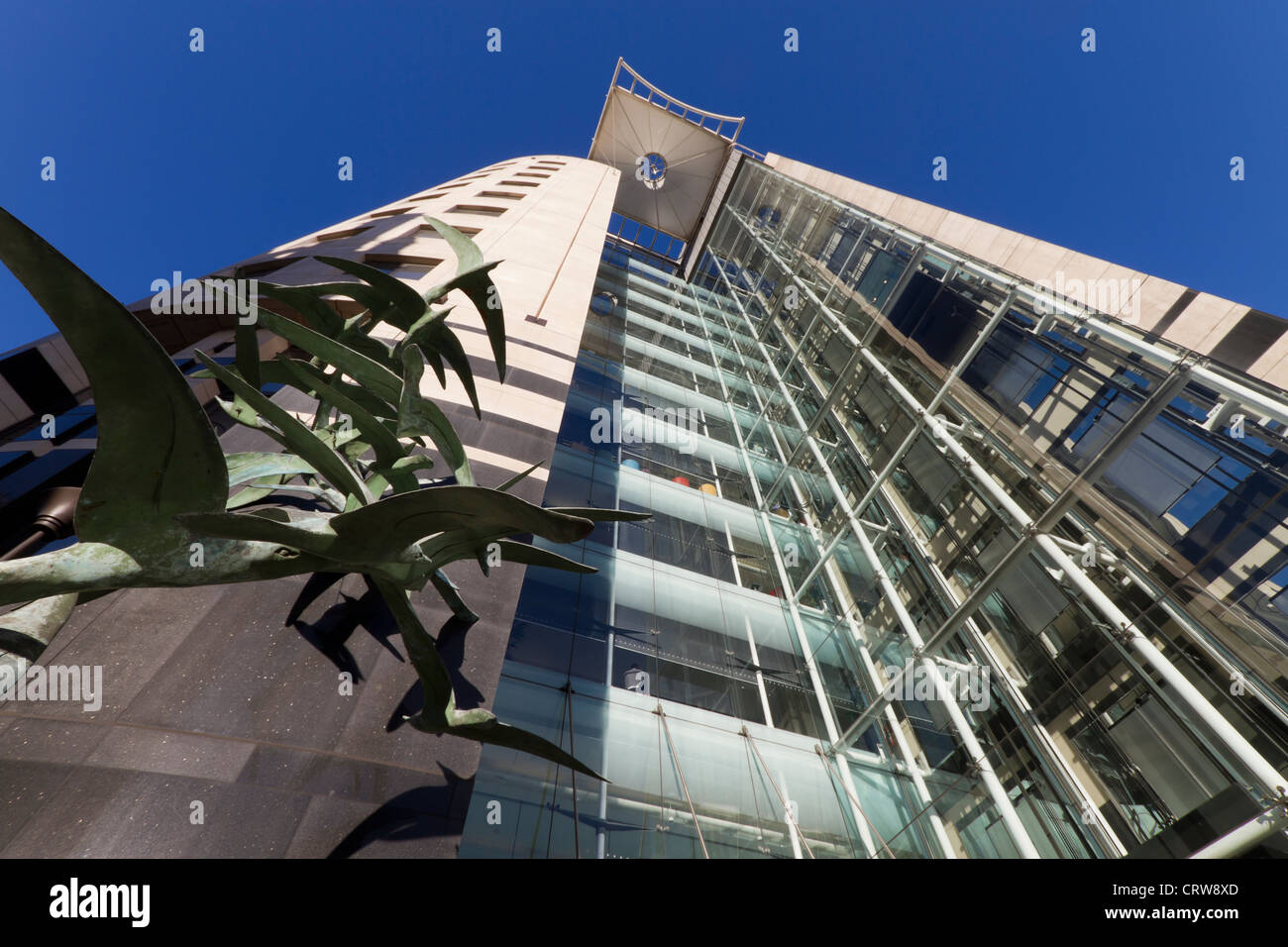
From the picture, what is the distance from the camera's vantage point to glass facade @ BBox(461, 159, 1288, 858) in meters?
4.88

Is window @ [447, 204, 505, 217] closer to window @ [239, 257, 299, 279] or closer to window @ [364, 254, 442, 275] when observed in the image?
window @ [364, 254, 442, 275]

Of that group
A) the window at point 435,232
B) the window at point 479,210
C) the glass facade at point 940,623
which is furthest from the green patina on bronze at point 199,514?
the window at point 479,210

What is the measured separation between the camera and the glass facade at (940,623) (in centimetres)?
488

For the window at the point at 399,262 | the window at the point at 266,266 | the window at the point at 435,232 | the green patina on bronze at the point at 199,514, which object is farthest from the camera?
the window at the point at 435,232

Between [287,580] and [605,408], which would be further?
[605,408]

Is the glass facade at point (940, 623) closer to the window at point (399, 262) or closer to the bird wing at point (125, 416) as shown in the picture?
the bird wing at point (125, 416)

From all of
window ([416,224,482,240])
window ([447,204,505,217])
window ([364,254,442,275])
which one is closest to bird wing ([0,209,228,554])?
window ([364,254,442,275])

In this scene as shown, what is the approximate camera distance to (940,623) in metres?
7.66

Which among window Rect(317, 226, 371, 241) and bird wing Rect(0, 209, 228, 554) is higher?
bird wing Rect(0, 209, 228, 554)

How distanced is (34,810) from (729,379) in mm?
16321

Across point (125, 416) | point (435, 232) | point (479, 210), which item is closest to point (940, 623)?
point (125, 416)
